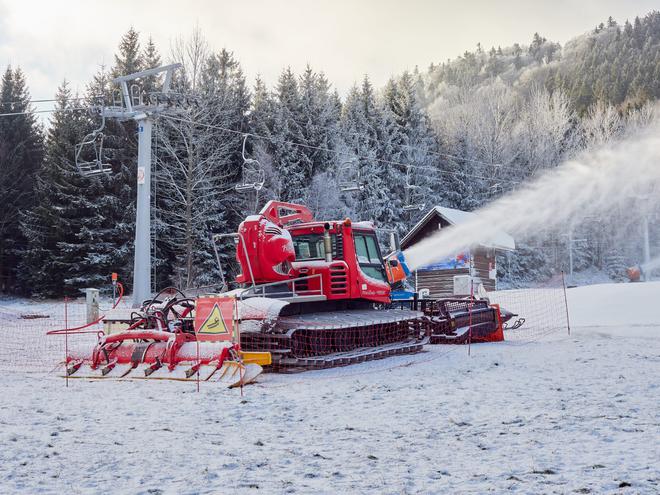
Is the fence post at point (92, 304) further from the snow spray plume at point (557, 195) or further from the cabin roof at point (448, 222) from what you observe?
the cabin roof at point (448, 222)

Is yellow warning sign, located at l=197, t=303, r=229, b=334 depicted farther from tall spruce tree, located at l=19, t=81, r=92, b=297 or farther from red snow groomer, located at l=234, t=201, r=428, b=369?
tall spruce tree, located at l=19, t=81, r=92, b=297

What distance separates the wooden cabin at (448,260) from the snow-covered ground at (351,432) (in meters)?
23.2

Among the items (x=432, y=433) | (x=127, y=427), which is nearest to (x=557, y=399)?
(x=432, y=433)

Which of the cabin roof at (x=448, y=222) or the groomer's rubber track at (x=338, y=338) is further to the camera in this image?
the cabin roof at (x=448, y=222)

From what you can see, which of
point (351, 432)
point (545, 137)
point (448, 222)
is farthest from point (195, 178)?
point (545, 137)

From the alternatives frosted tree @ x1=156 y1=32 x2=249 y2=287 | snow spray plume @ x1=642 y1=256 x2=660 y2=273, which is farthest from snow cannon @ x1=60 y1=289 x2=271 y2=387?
snow spray plume @ x1=642 y1=256 x2=660 y2=273

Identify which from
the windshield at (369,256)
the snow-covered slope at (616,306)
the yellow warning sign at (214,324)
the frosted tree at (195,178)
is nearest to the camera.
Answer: the yellow warning sign at (214,324)

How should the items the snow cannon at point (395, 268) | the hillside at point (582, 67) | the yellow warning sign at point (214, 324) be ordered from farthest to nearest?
the hillside at point (582, 67) < the snow cannon at point (395, 268) < the yellow warning sign at point (214, 324)

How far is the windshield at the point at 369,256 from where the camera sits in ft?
42.3

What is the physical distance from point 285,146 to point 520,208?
14909mm

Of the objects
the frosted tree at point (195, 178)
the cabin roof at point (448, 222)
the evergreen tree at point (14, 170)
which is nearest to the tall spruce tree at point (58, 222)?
the evergreen tree at point (14, 170)

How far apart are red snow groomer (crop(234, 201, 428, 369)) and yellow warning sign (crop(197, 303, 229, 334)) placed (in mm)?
587

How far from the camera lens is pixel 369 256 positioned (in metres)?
13.2

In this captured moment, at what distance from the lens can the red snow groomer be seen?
35.3 ft
